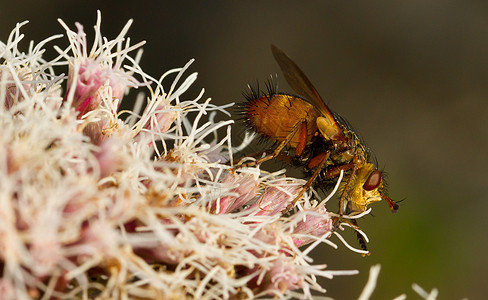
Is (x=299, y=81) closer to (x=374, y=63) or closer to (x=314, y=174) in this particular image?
(x=314, y=174)

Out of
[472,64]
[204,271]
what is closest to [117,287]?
[204,271]

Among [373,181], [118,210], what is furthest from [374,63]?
[118,210]

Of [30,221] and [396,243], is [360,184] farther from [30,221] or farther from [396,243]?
[396,243]

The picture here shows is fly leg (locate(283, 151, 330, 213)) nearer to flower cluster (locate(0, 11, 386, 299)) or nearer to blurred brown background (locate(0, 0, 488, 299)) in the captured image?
flower cluster (locate(0, 11, 386, 299))

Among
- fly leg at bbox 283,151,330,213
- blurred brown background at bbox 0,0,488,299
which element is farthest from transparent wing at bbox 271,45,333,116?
blurred brown background at bbox 0,0,488,299

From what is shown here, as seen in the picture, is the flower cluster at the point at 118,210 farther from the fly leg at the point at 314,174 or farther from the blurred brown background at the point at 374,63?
the blurred brown background at the point at 374,63
